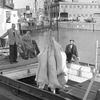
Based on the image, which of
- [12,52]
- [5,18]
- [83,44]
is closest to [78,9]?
[83,44]

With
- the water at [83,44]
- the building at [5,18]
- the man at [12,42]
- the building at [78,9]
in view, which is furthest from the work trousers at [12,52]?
the building at [78,9]

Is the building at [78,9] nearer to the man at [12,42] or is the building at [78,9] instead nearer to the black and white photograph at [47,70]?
the black and white photograph at [47,70]

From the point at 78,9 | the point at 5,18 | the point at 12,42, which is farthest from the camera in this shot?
the point at 78,9

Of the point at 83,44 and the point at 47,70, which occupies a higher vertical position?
the point at 47,70

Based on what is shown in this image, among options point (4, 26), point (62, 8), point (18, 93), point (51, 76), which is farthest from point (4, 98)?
point (62, 8)

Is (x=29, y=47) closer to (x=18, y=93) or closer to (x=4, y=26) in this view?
(x=18, y=93)

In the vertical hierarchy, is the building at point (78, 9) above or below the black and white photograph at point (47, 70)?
above

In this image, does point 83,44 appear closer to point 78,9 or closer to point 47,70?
point 47,70

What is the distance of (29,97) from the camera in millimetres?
A: 6840

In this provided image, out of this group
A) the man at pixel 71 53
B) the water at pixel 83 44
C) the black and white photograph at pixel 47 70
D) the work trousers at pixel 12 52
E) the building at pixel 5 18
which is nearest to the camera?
the black and white photograph at pixel 47 70

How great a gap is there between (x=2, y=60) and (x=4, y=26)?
8.95 m

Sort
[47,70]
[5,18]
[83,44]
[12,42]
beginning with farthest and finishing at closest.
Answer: [83,44] → [5,18] → [12,42] → [47,70]

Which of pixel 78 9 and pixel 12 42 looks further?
pixel 78 9

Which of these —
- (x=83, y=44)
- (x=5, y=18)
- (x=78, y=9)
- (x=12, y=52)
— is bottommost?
(x=83, y=44)
